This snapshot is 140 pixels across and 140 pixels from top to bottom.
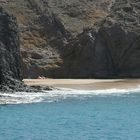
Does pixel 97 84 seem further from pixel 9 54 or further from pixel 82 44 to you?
pixel 82 44

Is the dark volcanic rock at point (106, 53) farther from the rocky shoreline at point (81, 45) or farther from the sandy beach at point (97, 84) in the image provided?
the sandy beach at point (97, 84)

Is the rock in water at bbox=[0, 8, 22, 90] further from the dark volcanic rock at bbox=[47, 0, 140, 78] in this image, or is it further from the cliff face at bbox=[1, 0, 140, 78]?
the dark volcanic rock at bbox=[47, 0, 140, 78]

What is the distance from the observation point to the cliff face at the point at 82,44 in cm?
9188

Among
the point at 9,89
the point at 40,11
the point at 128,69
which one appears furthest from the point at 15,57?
the point at 40,11

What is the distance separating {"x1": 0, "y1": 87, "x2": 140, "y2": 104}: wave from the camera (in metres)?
56.3

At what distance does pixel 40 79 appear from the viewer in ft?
291

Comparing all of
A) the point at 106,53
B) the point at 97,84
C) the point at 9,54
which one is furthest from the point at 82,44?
the point at 9,54

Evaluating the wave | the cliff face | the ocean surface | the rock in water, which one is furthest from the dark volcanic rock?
the ocean surface

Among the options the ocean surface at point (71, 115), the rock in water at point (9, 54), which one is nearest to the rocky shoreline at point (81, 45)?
the rock in water at point (9, 54)

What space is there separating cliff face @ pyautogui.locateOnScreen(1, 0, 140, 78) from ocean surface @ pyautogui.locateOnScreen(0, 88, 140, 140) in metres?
24.3

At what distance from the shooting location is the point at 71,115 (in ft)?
149

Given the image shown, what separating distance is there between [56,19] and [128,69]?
1918cm

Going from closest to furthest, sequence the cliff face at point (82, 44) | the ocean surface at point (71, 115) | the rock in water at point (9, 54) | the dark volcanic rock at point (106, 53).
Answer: the ocean surface at point (71, 115) < the rock in water at point (9, 54) < the dark volcanic rock at point (106, 53) < the cliff face at point (82, 44)

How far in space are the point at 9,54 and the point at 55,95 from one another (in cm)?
810
